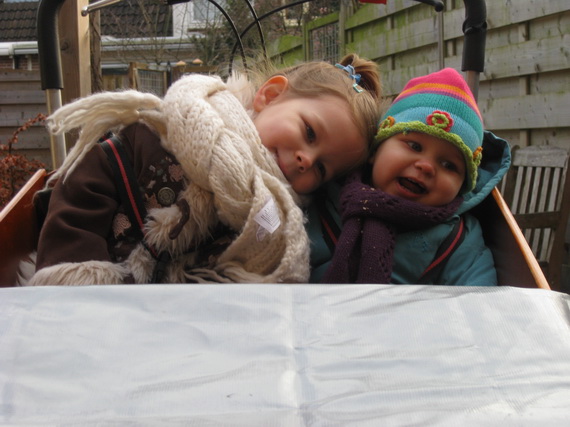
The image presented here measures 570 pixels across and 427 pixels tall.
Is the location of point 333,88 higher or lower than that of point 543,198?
higher

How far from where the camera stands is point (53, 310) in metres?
0.69

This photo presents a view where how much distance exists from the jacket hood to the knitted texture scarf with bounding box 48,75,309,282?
422mm

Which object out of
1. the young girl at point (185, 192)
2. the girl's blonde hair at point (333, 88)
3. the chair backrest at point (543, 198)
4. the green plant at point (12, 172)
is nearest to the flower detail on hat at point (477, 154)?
the girl's blonde hair at point (333, 88)

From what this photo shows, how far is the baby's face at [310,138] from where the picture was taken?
1.27 m

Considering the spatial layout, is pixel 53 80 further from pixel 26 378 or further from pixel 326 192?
pixel 26 378

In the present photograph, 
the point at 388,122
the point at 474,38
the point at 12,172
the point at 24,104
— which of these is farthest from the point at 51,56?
the point at 24,104

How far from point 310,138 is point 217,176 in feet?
1.00

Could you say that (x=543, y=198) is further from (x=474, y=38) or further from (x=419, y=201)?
(x=419, y=201)

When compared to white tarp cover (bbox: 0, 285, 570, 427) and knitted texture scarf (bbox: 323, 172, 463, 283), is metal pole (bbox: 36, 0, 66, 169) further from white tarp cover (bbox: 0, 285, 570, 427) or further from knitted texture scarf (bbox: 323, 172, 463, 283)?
white tarp cover (bbox: 0, 285, 570, 427)

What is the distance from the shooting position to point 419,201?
1.31 m

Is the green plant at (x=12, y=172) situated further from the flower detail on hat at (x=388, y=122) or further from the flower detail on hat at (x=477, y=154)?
the flower detail on hat at (x=477, y=154)

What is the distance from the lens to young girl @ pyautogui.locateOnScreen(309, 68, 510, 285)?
1.22 metres

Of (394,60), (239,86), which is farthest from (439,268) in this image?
(394,60)

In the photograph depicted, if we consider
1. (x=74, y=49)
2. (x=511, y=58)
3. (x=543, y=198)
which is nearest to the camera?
(x=74, y=49)
